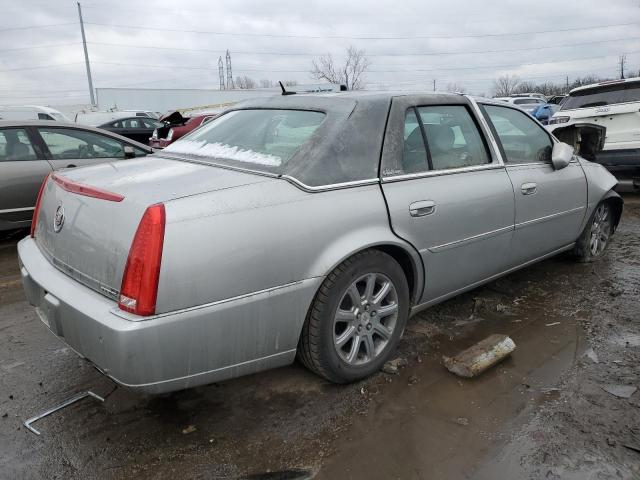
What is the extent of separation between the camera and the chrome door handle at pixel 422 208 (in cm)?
289

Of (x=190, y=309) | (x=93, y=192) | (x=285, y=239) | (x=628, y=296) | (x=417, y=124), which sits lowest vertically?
(x=628, y=296)

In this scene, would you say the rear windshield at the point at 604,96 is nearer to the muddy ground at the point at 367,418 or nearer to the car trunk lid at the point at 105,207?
the muddy ground at the point at 367,418

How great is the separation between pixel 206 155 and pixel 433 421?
194 cm

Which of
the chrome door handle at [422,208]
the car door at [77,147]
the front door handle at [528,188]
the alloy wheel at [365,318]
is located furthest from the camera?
the car door at [77,147]

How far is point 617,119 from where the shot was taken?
24.0 feet

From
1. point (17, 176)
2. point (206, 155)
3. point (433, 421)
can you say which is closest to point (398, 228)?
point (433, 421)

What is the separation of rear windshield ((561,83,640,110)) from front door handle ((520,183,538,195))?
4.81 metres

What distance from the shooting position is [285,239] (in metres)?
2.33

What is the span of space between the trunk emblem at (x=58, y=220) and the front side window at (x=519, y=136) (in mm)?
2812

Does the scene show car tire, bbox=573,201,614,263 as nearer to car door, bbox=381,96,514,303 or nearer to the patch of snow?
car door, bbox=381,96,514,303

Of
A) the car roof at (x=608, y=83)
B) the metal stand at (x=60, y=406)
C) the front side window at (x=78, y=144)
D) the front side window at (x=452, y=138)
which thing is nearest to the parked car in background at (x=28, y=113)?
the front side window at (x=78, y=144)

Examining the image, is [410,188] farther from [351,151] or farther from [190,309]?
[190,309]

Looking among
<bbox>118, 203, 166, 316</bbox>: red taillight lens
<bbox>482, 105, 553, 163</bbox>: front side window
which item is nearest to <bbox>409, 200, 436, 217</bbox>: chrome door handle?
<bbox>482, 105, 553, 163</bbox>: front side window

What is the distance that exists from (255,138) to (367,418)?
67.0 inches
